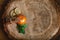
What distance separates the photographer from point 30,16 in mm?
1491

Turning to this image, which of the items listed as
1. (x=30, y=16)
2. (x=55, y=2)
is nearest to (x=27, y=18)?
(x=30, y=16)

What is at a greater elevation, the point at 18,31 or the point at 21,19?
the point at 21,19

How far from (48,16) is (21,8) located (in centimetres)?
23

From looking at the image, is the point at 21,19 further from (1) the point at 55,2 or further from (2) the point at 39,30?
(1) the point at 55,2

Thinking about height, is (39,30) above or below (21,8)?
below

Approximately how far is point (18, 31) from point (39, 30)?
0.56ft

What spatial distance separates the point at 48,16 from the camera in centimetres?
148

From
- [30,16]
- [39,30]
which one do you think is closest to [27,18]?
[30,16]

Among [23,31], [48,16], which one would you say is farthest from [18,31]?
[48,16]

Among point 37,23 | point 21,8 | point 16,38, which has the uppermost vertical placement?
point 21,8

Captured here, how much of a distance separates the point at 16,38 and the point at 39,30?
0.66 feet

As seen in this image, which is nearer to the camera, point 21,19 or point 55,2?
point 21,19

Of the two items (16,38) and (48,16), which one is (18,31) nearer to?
(16,38)

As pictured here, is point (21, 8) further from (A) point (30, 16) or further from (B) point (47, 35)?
(B) point (47, 35)
